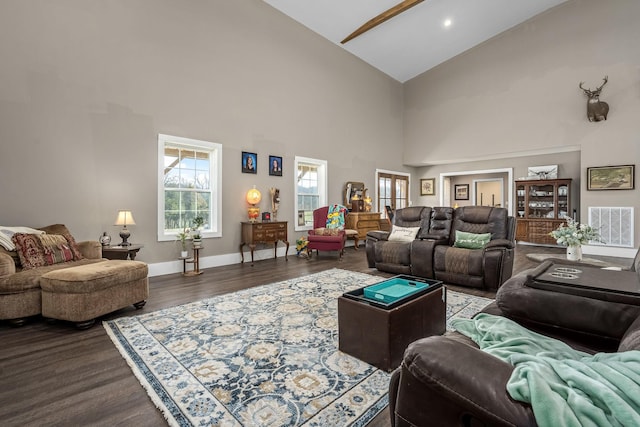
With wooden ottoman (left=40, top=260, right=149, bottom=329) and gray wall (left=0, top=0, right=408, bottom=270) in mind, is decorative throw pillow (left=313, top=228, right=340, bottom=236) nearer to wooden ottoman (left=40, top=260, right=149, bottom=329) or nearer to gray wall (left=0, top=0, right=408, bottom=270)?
gray wall (left=0, top=0, right=408, bottom=270)

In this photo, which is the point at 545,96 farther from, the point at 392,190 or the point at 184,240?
the point at 184,240

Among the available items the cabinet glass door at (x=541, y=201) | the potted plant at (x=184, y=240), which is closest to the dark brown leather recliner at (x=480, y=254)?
the potted plant at (x=184, y=240)

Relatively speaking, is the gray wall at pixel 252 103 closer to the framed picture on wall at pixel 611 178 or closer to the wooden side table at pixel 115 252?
the framed picture on wall at pixel 611 178

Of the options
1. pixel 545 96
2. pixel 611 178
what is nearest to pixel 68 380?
pixel 611 178

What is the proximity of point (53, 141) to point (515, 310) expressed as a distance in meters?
5.04

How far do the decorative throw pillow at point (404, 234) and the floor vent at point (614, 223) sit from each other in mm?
4878

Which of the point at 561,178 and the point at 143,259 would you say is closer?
the point at 143,259

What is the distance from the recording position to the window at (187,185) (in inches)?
186

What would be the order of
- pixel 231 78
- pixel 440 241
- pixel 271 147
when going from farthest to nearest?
1. pixel 271 147
2. pixel 231 78
3. pixel 440 241

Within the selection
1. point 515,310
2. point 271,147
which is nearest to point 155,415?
point 515,310

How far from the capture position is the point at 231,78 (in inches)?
216

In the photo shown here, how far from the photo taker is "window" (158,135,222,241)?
4.73 metres

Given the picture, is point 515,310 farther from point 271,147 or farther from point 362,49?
point 362,49

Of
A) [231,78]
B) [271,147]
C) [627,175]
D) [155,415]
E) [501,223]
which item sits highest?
[231,78]
